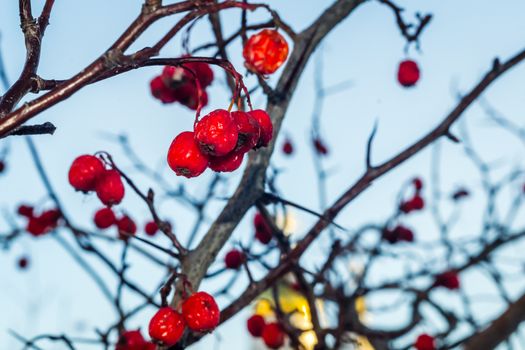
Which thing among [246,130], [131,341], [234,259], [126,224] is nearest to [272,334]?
[234,259]

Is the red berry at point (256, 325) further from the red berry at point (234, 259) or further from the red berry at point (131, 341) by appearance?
the red berry at point (131, 341)

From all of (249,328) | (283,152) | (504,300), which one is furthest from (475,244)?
(249,328)

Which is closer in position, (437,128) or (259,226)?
(437,128)

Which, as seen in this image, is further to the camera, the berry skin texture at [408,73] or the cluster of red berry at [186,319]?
the berry skin texture at [408,73]

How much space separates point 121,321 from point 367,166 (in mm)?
1454

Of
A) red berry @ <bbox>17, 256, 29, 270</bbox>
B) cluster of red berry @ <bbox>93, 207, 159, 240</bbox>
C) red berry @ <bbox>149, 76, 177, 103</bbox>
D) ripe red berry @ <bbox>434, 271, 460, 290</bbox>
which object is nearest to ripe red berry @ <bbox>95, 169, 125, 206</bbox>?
red berry @ <bbox>149, 76, 177, 103</bbox>

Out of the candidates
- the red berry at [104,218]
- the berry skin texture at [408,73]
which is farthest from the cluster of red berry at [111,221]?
the berry skin texture at [408,73]

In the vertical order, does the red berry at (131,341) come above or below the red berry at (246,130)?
above

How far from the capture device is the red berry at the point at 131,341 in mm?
2623

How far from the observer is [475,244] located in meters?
4.73

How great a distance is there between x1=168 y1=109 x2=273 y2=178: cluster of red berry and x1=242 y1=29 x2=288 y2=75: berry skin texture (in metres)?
0.83

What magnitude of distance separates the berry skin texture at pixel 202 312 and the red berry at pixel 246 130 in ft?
2.00

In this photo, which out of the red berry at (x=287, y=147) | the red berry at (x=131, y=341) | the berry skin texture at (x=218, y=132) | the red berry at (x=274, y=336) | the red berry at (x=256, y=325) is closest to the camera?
the berry skin texture at (x=218, y=132)

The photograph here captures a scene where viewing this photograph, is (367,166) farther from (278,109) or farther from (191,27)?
(191,27)
